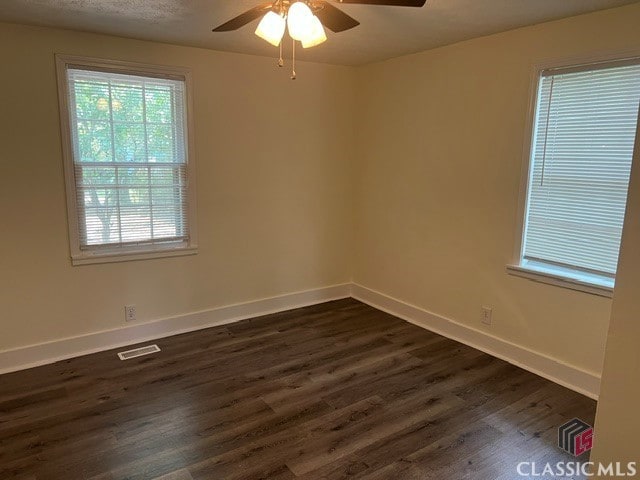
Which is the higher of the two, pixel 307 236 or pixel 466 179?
pixel 466 179

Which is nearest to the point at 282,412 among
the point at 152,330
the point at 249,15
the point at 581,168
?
the point at 152,330

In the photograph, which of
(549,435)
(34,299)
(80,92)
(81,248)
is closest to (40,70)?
(80,92)

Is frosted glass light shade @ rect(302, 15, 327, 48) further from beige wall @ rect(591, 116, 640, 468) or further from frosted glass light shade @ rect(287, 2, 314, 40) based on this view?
beige wall @ rect(591, 116, 640, 468)

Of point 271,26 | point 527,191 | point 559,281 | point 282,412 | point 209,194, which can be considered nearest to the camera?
point 271,26

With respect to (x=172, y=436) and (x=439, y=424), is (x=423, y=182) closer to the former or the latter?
(x=439, y=424)

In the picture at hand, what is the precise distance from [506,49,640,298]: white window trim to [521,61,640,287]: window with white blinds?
0.03 metres

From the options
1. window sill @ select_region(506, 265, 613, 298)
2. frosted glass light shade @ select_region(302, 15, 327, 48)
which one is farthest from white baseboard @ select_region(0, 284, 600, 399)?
frosted glass light shade @ select_region(302, 15, 327, 48)

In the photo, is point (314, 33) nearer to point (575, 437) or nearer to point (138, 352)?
point (575, 437)

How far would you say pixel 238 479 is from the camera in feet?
6.79

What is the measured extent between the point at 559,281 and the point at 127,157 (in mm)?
3207

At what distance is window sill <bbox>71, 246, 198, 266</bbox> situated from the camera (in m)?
3.28

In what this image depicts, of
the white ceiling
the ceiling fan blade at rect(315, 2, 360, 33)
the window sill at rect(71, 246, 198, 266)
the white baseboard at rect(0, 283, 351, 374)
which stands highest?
the white ceiling

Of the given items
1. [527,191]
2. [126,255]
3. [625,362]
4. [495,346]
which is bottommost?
[495,346]

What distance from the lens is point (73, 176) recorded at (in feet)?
10.4
